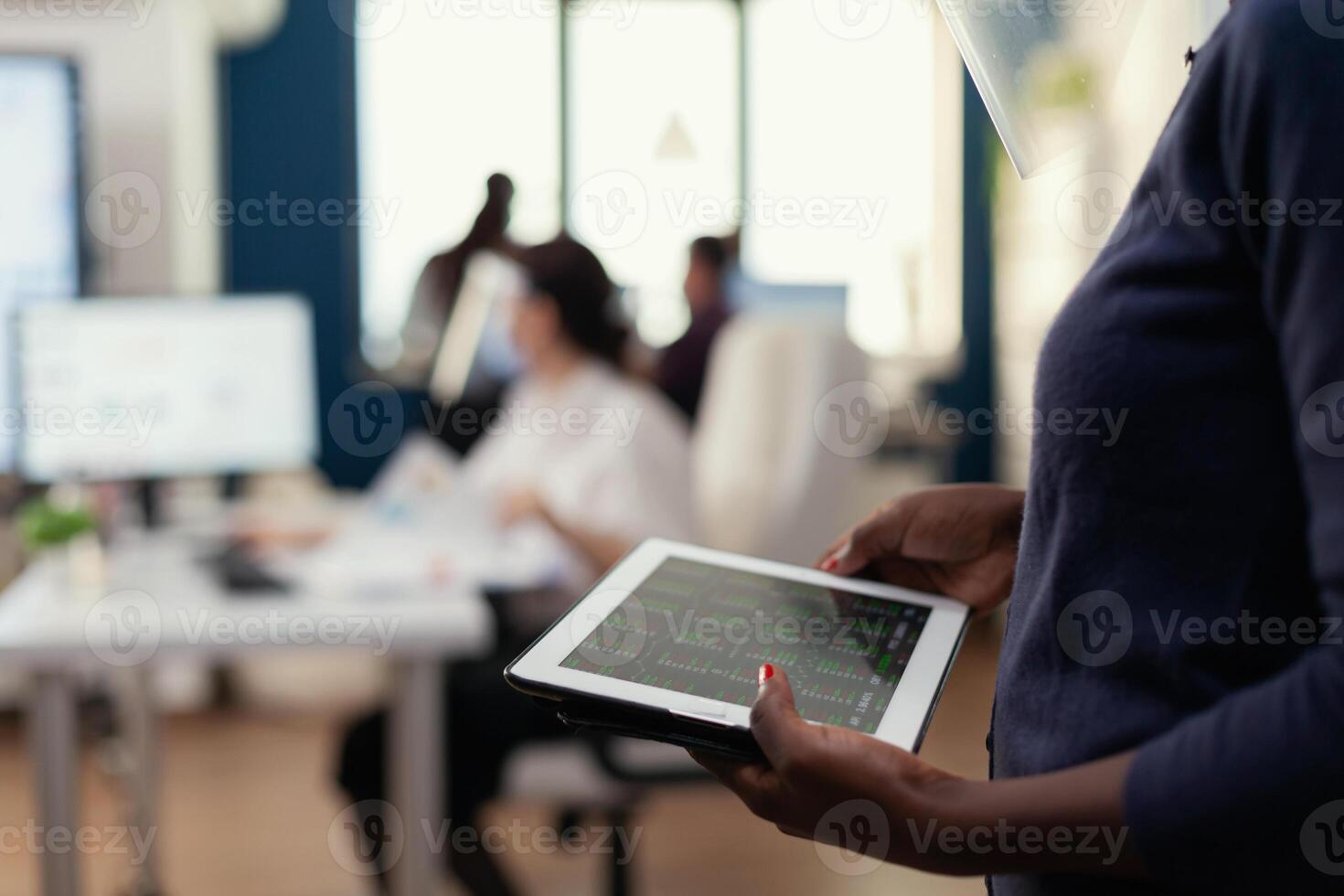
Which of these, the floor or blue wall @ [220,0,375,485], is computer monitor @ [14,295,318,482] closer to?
the floor

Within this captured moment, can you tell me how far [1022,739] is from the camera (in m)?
0.61

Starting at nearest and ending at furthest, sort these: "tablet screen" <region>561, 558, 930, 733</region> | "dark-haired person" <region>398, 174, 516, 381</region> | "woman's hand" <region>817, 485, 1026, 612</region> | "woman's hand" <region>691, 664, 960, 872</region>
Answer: "woman's hand" <region>691, 664, 960, 872</region>, "tablet screen" <region>561, 558, 930, 733</region>, "woman's hand" <region>817, 485, 1026, 612</region>, "dark-haired person" <region>398, 174, 516, 381</region>

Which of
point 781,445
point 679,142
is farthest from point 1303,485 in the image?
point 679,142

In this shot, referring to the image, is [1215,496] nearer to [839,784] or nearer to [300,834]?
[839,784]

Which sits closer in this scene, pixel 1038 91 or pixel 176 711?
pixel 1038 91

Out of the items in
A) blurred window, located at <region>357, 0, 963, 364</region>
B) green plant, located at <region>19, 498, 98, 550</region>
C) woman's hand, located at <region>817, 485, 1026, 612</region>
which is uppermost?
blurred window, located at <region>357, 0, 963, 364</region>

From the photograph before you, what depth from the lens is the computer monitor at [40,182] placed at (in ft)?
11.4

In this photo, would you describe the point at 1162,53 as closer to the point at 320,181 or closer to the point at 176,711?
the point at 320,181

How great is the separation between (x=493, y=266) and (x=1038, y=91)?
1960 millimetres

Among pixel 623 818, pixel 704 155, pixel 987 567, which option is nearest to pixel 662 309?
pixel 704 155

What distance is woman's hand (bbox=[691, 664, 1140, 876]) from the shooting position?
1.76 feet

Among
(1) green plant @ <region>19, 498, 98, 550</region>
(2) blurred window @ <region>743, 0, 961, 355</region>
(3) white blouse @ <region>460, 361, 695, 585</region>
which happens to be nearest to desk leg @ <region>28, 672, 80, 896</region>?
(1) green plant @ <region>19, 498, 98, 550</region>

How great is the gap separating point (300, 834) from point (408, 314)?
2.30 metres

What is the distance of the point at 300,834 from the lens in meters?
2.62
